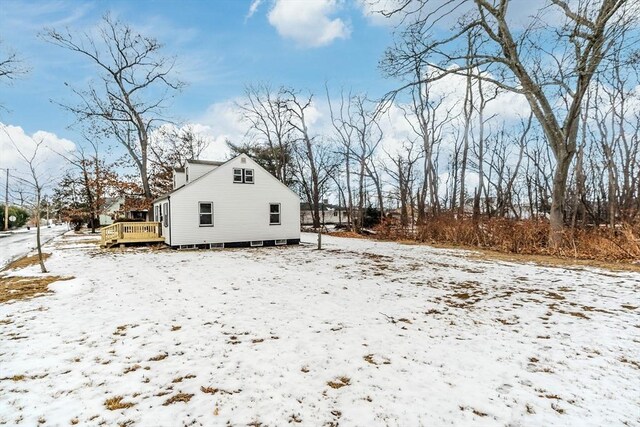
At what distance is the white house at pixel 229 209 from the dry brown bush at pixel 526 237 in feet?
25.7

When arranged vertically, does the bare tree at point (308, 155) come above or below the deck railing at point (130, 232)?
above

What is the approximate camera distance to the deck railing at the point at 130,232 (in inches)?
604

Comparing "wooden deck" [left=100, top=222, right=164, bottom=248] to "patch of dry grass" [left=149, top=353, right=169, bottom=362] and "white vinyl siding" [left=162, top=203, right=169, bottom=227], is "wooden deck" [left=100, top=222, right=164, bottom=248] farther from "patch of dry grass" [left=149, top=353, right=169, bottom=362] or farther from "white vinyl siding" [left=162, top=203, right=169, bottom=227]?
"patch of dry grass" [left=149, top=353, right=169, bottom=362]

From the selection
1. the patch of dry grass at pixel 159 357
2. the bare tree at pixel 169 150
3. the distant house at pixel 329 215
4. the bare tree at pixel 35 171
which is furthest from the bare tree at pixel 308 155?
the patch of dry grass at pixel 159 357

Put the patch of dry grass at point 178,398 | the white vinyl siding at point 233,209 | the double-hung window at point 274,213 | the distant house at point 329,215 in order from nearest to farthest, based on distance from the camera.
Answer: the patch of dry grass at point 178,398
the white vinyl siding at point 233,209
the double-hung window at point 274,213
the distant house at point 329,215

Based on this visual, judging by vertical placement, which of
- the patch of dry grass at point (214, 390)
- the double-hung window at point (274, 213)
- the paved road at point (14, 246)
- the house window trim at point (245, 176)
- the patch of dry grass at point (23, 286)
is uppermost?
the house window trim at point (245, 176)

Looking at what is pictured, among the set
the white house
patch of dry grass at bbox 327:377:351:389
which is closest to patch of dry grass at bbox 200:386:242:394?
patch of dry grass at bbox 327:377:351:389

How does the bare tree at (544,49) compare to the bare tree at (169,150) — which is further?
the bare tree at (169,150)

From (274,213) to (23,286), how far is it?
439 inches

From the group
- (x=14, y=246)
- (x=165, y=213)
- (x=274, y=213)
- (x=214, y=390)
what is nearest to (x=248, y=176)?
(x=274, y=213)

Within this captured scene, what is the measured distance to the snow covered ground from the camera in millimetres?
2482

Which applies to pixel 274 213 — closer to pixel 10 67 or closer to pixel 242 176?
pixel 242 176

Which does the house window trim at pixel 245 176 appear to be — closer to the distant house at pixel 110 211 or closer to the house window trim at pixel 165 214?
the house window trim at pixel 165 214

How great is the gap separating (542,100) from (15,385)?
14.7 m
